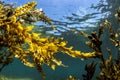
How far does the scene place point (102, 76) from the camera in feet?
12.8

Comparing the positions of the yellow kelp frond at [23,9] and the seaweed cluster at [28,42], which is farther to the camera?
the yellow kelp frond at [23,9]

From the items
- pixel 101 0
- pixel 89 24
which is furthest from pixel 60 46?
pixel 89 24

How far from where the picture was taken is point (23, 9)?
352 centimetres

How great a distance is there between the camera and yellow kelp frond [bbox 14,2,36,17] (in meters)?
3.48

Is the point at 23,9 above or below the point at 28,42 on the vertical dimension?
above

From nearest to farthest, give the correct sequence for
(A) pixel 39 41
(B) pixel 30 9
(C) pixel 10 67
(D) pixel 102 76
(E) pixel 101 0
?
(A) pixel 39 41, (B) pixel 30 9, (D) pixel 102 76, (E) pixel 101 0, (C) pixel 10 67

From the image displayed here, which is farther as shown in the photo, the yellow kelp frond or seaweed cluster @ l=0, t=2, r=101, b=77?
the yellow kelp frond

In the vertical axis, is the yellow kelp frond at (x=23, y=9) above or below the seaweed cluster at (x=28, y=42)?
above

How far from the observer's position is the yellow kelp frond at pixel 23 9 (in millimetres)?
3476

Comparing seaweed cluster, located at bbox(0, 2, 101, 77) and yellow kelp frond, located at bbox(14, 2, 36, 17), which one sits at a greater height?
yellow kelp frond, located at bbox(14, 2, 36, 17)

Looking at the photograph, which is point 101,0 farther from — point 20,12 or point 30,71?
point 20,12

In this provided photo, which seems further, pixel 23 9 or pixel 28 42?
pixel 23 9

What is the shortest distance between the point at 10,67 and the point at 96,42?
54.8m

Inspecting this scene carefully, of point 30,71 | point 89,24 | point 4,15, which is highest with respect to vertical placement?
point 4,15
